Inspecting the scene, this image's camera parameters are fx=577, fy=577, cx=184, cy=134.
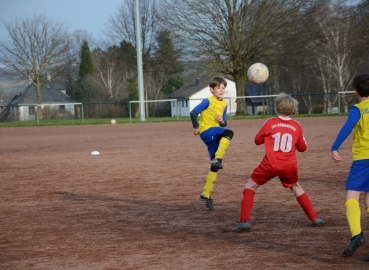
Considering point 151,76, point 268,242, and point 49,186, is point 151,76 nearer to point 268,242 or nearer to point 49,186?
point 49,186

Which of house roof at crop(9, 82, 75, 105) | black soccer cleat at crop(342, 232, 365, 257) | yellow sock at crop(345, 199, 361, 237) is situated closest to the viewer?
black soccer cleat at crop(342, 232, 365, 257)

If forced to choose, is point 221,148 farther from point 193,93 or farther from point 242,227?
point 193,93

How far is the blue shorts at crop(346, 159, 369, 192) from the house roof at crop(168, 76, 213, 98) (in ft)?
242

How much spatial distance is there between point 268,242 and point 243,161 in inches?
297

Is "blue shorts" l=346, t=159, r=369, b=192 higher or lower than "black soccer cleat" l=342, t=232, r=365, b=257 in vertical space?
higher

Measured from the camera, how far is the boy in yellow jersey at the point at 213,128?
743cm

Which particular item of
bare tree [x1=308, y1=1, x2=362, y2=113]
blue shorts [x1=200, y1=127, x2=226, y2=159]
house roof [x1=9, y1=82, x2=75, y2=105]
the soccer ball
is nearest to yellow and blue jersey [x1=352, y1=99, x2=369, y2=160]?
blue shorts [x1=200, y1=127, x2=226, y2=159]

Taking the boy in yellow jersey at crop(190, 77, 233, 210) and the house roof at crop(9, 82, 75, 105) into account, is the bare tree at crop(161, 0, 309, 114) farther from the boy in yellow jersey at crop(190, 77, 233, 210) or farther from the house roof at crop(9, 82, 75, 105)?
the house roof at crop(9, 82, 75, 105)

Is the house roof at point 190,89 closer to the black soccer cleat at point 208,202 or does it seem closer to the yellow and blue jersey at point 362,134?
the black soccer cleat at point 208,202

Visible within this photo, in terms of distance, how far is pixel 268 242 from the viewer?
5.48 m

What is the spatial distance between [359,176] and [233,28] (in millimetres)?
36290

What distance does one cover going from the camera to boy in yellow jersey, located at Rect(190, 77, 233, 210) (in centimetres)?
743

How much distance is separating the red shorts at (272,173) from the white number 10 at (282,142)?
183mm

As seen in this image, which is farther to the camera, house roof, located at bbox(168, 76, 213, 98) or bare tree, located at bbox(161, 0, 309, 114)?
house roof, located at bbox(168, 76, 213, 98)
